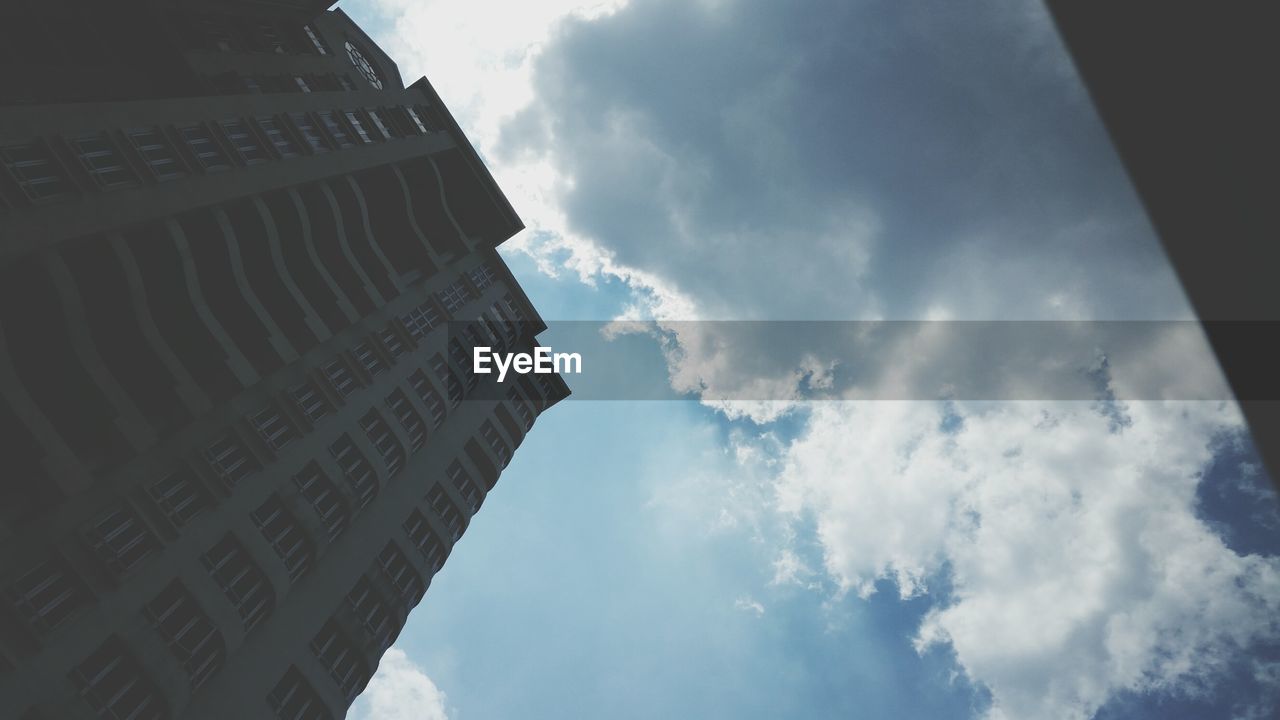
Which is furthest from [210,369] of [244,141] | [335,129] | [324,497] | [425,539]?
[335,129]

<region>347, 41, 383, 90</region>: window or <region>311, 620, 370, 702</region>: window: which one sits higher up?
<region>347, 41, 383, 90</region>: window

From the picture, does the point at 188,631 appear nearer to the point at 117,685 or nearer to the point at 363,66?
the point at 117,685

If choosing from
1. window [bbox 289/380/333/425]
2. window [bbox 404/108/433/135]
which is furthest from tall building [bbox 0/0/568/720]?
window [bbox 404/108/433/135]

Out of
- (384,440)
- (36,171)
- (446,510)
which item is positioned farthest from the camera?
(446,510)

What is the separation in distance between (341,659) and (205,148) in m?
29.1

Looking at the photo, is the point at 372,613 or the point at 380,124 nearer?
the point at 372,613

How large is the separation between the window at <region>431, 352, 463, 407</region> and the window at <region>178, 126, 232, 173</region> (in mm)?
19249

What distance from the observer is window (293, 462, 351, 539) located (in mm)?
32906

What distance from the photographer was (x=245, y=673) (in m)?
28.5

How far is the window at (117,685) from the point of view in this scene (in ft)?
70.3

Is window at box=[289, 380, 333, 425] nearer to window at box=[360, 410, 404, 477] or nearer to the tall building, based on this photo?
the tall building

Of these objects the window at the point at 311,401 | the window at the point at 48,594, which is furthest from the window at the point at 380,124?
the window at the point at 48,594

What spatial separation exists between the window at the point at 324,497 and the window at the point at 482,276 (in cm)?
2503

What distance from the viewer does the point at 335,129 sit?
40.4 metres
